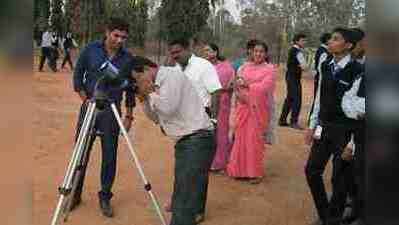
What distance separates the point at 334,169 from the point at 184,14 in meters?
15.8

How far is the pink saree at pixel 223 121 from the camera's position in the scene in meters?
5.65

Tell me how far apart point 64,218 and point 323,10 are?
1533cm

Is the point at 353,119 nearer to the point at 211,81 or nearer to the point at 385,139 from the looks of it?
the point at 211,81

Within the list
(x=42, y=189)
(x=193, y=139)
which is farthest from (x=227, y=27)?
(x=193, y=139)

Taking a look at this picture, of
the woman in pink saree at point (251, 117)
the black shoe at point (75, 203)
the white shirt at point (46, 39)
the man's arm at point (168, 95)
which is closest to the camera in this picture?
the man's arm at point (168, 95)

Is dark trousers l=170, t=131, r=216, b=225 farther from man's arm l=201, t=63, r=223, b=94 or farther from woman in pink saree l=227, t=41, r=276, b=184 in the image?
woman in pink saree l=227, t=41, r=276, b=184

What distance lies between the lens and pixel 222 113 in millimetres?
5859

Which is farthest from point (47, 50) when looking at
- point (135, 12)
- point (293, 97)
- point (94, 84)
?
point (94, 84)

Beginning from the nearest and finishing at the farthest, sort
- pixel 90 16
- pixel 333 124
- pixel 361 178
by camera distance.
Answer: pixel 361 178 → pixel 333 124 → pixel 90 16

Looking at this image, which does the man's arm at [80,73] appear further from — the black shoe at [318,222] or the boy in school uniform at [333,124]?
the black shoe at [318,222]

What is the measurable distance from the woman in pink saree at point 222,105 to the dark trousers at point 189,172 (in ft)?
7.01

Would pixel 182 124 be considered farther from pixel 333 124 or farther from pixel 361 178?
pixel 361 178

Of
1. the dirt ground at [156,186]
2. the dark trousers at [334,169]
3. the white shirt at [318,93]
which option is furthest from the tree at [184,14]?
the dark trousers at [334,169]

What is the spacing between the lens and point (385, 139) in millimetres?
997
